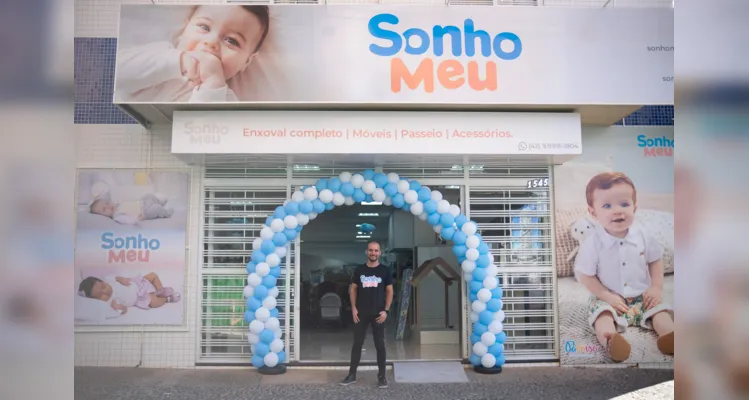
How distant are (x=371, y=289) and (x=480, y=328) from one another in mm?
1465

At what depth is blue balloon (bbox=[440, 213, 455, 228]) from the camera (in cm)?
→ 718

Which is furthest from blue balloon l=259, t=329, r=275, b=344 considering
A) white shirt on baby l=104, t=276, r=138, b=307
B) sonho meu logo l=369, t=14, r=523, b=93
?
sonho meu logo l=369, t=14, r=523, b=93

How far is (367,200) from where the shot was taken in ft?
24.2

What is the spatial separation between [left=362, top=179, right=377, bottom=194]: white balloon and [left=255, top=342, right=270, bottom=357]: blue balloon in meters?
2.27

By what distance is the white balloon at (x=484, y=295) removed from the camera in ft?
22.7

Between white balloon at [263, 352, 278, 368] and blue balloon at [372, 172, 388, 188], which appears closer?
white balloon at [263, 352, 278, 368]

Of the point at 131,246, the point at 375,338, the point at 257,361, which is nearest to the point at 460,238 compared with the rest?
the point at 375,338

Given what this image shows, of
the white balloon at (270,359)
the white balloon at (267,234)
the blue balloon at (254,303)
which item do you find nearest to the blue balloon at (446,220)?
the white balloon at (267,234)

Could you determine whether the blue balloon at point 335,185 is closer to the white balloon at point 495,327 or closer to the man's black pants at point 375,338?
the man's black pants at point 375,338

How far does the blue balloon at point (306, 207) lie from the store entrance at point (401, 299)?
0.75 meters

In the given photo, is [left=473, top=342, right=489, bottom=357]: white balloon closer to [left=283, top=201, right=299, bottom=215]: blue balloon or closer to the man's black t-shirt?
the man's black t-shirt

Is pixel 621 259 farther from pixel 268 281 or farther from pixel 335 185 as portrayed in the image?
pixel 268 281

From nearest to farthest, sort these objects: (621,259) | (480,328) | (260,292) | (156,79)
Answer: (156,79)
(260,292)
(480,328)
(621,259)
